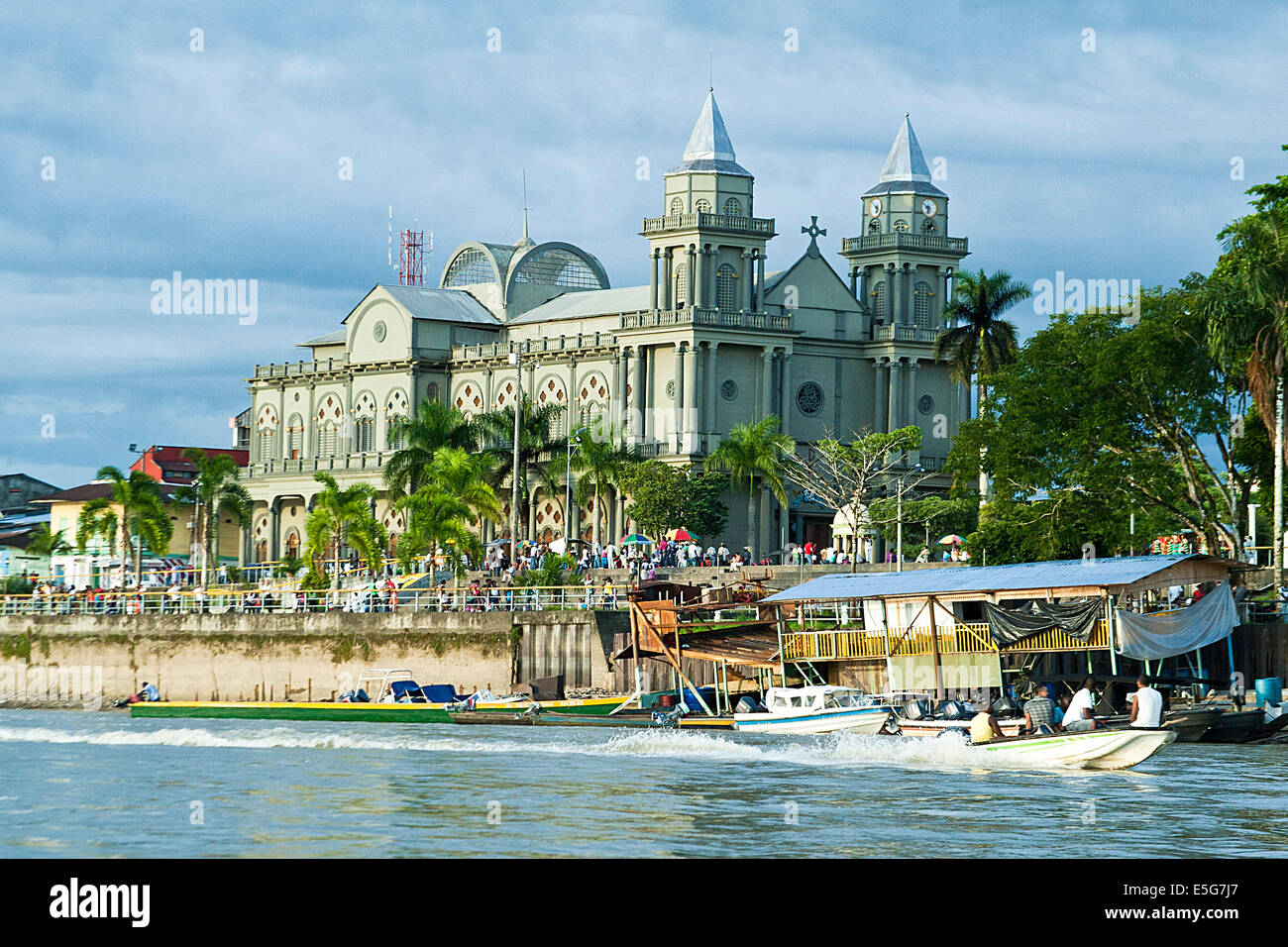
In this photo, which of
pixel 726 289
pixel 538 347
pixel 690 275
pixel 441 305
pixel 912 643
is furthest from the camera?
pixel 441 305

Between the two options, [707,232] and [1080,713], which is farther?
[707,232]

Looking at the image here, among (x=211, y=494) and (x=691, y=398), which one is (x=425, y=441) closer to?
(x=211, y=494)

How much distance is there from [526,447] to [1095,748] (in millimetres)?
65580

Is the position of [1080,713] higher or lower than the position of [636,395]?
lower

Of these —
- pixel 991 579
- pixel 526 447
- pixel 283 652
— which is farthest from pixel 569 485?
pixel 991 579

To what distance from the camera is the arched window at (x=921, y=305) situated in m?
114

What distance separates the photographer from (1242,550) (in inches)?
2547

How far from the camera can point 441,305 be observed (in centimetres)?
12425

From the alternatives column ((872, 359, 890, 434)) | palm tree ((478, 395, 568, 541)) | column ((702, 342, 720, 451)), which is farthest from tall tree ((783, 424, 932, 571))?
palm tree ((478, 395, 568, 541))

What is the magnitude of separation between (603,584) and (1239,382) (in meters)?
22.7

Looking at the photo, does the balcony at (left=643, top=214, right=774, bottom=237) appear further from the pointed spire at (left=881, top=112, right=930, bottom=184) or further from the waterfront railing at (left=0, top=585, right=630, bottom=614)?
the waterfront railing at (left=0, top=585, right=630, bottom=614)
